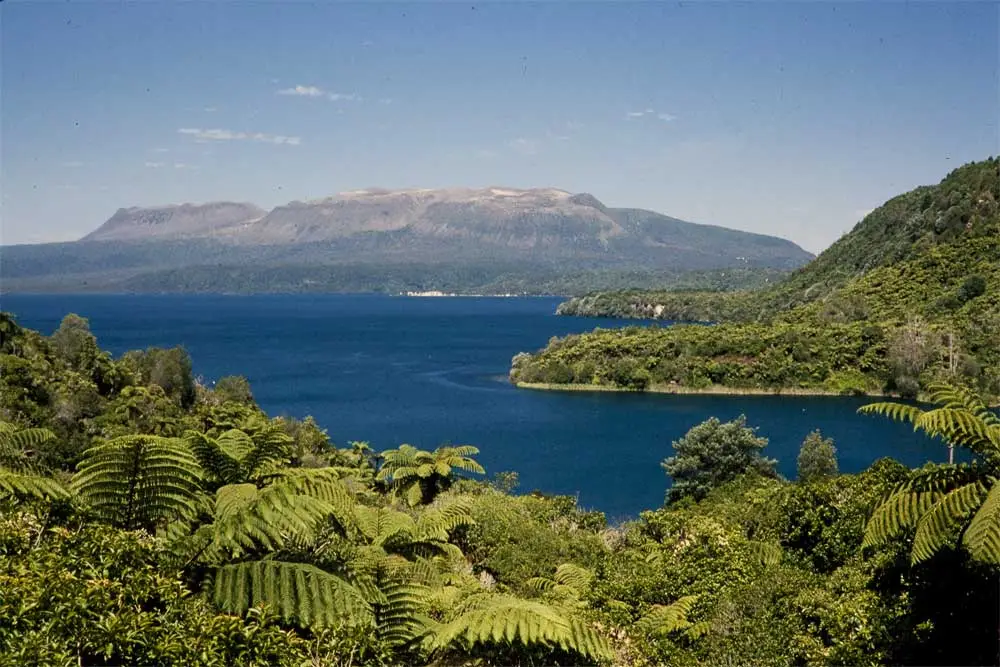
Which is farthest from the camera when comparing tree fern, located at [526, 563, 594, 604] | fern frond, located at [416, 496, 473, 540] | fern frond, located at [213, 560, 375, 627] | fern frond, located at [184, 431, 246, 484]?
fern frond, located at [416, 496, 473, 540]

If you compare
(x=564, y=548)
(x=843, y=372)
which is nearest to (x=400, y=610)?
(x=564, y=548)

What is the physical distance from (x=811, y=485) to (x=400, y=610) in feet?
22.5

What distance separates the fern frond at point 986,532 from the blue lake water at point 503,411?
27357 mm

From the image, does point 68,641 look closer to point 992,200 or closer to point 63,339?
point 63,339

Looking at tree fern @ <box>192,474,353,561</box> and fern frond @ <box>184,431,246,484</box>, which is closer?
tree fern @ <box>192,474,353,561</box>

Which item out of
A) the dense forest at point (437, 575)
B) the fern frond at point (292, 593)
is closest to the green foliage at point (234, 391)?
the dense forest at point (437, 575)

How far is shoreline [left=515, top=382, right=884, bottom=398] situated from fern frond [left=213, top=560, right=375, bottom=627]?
222ft

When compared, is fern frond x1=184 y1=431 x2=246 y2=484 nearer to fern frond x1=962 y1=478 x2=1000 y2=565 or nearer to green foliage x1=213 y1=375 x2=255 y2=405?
fern frond x1=962 y1=478 x2=1000 y2=565

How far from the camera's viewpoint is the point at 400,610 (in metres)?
6.88

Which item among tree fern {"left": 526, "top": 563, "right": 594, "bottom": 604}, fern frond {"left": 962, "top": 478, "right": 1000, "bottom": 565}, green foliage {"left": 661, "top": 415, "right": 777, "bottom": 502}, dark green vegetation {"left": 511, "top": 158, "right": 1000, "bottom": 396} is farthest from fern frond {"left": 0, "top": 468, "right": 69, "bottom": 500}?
dark green vegetation {"left": 511, "top": 158, "right": 1000, "bottom": 396}

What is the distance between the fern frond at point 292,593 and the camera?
5.61m

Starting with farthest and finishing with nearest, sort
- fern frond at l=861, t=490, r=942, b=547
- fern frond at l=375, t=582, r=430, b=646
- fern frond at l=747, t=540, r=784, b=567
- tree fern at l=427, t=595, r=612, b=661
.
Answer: fern frond at l=747, t=540, r=784, b=567 < fern frond at l=375, t=582, r=430, b=646 < tree fern at l=427, t=595, r=612, b=661 < fern frond at l=861, t=490, r=942, b=547

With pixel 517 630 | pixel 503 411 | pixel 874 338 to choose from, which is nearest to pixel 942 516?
pixel 517 630

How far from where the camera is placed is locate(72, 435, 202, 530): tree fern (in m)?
6.42
